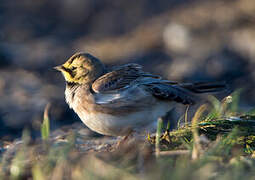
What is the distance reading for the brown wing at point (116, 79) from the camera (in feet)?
16.5

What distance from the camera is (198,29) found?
519 inches

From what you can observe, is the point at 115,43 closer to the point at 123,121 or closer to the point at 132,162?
the point at 123,121

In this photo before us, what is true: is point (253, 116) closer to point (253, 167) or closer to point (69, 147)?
point (253, 167)

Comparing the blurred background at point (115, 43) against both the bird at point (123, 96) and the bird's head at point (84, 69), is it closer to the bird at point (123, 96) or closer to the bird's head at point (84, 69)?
the bird's head at point (84, 69)

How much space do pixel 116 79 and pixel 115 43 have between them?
8.45m

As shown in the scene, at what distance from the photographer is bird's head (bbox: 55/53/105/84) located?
5.42 m

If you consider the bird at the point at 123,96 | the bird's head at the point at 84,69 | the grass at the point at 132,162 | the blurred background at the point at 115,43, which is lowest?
the grass at the point at 132,162

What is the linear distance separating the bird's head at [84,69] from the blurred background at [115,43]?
3.55m

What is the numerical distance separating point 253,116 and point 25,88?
6.87 m

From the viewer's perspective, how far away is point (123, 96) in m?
4.93

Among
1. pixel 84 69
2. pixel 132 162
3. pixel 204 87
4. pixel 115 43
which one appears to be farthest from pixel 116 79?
pixel 115 43

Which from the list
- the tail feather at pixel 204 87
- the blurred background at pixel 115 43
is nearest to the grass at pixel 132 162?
the tail feather at pixel 204 87

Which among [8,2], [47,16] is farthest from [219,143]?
[8,2]

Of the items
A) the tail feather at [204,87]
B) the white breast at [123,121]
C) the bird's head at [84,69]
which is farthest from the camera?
the bird's head at [84,69]
